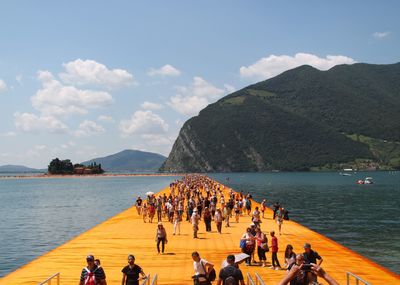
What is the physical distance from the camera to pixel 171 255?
19812 millimetres

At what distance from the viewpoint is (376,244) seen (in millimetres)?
27484

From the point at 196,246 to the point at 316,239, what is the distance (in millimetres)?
7868

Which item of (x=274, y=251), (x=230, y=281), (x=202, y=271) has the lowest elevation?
(x=274, y=251)

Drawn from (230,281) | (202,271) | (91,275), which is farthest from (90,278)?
(230,281)

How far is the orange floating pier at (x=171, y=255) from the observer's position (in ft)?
53.0

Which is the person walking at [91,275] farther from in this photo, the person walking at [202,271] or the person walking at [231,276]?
the person walking at [231,276]

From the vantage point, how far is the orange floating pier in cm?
1614

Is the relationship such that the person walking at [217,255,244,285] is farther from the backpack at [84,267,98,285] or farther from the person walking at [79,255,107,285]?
the backpack at [84,267,98,285]

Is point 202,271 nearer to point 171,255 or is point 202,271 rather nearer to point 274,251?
point 274,251

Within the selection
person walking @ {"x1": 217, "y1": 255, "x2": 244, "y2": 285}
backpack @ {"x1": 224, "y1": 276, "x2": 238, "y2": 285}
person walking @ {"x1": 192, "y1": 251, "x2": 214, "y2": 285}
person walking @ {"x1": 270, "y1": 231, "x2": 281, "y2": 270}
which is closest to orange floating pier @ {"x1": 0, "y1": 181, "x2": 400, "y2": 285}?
person walking @ {"x1": 270, "y1": 231, "x2": 281, "y2": 270}

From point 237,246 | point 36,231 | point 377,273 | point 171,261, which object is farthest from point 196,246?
point 36,231

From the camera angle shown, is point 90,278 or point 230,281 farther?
point 90,278

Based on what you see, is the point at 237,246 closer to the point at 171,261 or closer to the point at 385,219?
the point at 171,261

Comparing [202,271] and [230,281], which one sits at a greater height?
[230,281]
